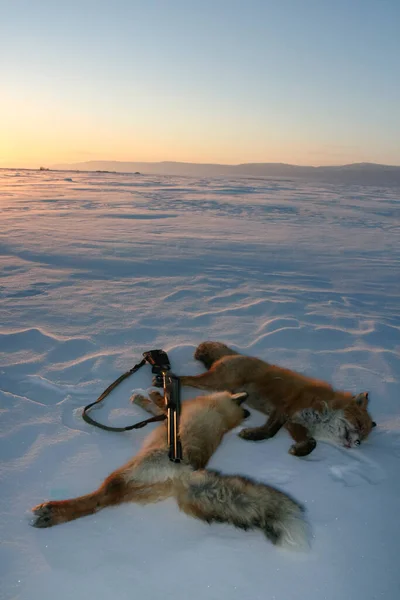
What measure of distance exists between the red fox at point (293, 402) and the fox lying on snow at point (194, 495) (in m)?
0.82

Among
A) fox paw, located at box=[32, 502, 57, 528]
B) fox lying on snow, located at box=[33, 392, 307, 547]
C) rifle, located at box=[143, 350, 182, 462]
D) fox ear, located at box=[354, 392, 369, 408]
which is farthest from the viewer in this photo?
fox ear, located at box=[354, 392, 369, 408]

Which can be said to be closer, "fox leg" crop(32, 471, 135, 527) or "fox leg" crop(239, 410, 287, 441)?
"fox leg" crop(32, 471, 135, 527)

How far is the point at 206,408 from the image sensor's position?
11.2 ft

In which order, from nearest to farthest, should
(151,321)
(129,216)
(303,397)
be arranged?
1. (303,397)
2. (151,321)
3. (129,216)

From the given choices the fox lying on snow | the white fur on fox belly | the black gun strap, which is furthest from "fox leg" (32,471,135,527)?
the white fur on fox belly

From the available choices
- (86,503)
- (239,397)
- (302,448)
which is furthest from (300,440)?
(86,503)

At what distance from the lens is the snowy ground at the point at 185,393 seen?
2.28 metres

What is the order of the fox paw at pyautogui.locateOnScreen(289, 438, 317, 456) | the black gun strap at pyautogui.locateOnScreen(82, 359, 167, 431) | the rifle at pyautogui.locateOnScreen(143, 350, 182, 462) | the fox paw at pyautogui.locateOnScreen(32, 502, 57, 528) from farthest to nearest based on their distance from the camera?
the black gun strap at pyautogui.locateOnScreen(82, 359, 167, 431)
the fox paw at pyautogui.locateOnScreen(289, 438, 317, 456)
the rifle at pyautogui.locateOnScreen(143, 350, 182, 462)
the fox paw at pyautogui.locateOnScreen(32, 502, 57, 528)

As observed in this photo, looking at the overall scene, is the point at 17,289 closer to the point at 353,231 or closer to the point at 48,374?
the point at 48,374

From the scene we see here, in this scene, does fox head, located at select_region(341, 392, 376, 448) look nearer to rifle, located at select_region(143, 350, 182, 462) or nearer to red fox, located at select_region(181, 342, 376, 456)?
red fox, located at select_region(181, 342, 376, 456)

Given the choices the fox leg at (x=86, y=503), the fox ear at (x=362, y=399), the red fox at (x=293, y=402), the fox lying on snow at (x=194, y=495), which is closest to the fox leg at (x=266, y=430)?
the red fox at (x=293, y=402)

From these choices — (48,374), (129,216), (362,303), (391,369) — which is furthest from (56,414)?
(129,216)

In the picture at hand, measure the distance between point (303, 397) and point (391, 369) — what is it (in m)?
1.54

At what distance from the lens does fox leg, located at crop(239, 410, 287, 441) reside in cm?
344
